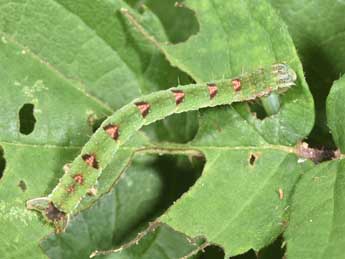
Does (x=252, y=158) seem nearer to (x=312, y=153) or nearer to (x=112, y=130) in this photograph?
(x=312, y=153)

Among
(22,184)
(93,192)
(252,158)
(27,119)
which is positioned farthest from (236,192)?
(27,119)

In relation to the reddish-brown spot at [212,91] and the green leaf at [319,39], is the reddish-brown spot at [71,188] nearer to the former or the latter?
the reddish-brown spot at [212,91]

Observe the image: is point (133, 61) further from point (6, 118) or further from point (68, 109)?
point (6, 118)

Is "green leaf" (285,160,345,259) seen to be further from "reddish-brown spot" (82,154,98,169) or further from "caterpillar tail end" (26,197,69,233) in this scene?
"caterpillar tail end" (26,197,69,233)

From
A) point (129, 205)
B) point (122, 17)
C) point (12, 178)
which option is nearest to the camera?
point (12, 178)

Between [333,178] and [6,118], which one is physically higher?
[6,118]

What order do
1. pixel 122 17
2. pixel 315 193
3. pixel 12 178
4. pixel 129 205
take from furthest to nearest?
1. pixel 129 205
2. pixel 122 17
3. pixel 12 178
4. pixel 315 193

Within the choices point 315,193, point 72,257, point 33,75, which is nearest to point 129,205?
point 72,257

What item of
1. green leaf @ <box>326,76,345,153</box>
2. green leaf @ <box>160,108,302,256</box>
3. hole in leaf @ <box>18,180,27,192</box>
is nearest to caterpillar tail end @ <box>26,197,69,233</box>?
hole in leaf @ <box>18,180,27,192</box>
